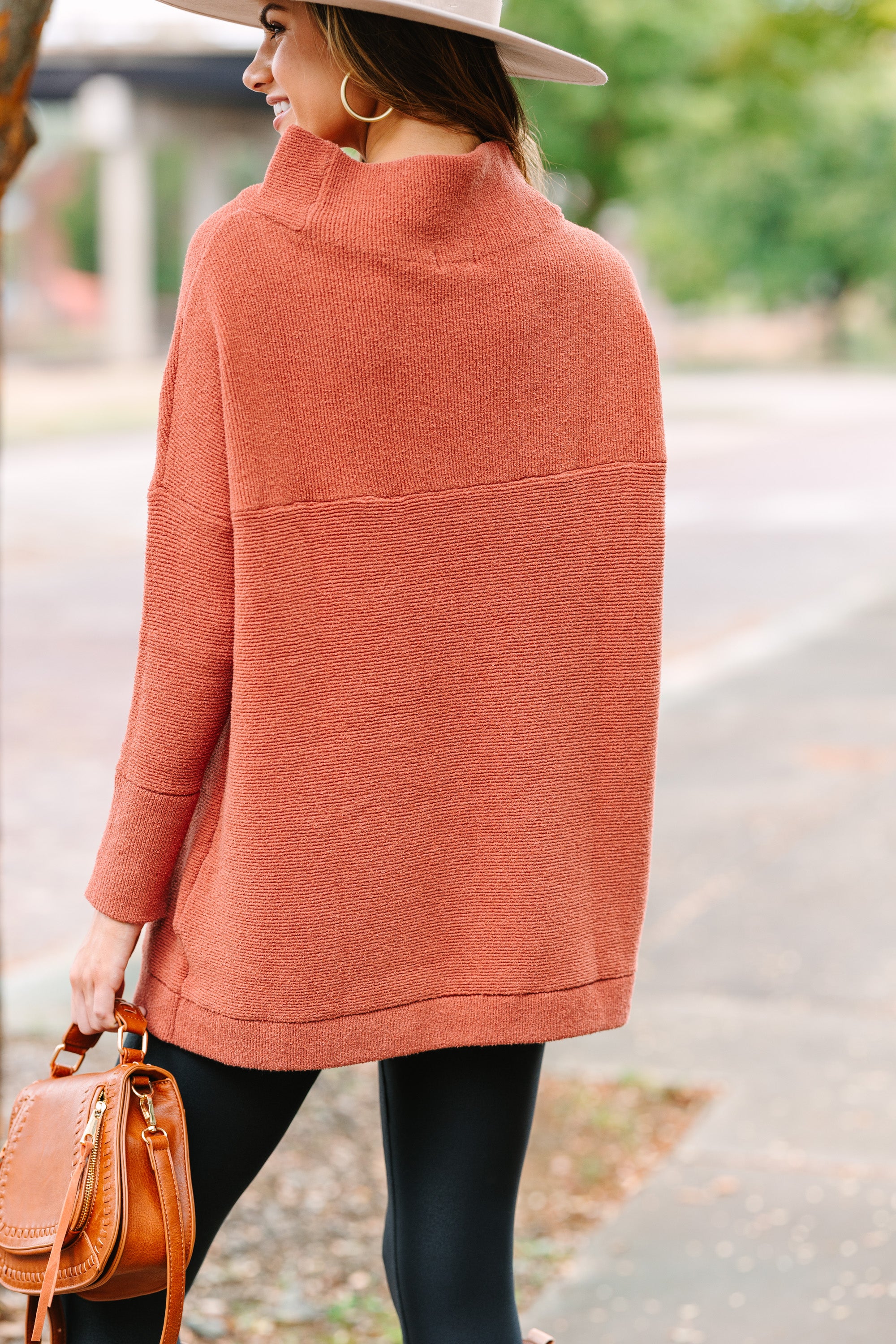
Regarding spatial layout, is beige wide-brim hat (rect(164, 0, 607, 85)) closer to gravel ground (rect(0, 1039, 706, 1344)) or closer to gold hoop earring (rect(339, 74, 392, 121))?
→ gold hoop earring (rect(339, 74, 392, 121))

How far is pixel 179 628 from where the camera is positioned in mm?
1552

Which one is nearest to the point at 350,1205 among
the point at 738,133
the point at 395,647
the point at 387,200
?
the point at 395,647

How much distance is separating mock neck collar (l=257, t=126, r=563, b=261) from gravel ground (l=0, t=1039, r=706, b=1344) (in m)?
2.02

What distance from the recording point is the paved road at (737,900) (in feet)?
10.1

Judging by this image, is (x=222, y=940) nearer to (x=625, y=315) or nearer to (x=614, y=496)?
(x=614, y=496)

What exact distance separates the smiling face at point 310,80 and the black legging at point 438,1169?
909 mm

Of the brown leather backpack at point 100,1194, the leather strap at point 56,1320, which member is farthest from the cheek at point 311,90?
the leather strap at point 56,1320

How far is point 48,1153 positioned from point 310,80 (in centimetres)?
105

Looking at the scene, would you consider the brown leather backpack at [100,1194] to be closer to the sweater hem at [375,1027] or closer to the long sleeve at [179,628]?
the sweater hem at [375,1027]

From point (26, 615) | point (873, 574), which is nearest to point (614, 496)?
point (26, 615)

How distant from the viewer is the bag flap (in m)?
1.54

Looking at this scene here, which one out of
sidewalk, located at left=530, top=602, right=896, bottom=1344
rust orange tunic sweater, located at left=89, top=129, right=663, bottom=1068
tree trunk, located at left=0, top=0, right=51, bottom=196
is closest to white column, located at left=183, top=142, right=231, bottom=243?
sidewalk, located at left=530, top=602, right=896, bottom=1344

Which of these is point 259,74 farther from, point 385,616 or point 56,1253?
point 56,1253

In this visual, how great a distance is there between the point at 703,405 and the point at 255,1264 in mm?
29202
